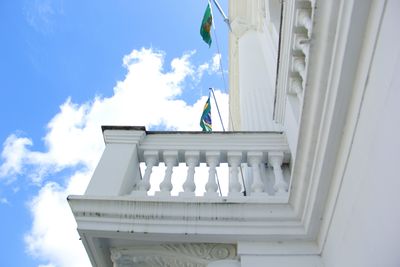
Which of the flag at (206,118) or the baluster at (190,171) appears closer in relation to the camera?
the baluster at (190,171)

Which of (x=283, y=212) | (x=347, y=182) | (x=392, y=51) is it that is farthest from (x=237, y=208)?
(x=392, y=51)

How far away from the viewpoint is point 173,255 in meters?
4.14

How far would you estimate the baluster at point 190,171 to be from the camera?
178 inches

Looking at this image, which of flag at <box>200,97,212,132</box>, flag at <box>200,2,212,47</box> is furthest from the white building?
flag at <box>200,2,212,47</box>

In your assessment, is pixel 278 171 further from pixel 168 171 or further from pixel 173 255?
pixel 173 255

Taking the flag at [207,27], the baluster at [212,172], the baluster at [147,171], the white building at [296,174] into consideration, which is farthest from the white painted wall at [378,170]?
the flag at [207,27]

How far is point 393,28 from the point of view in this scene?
7.59 feet

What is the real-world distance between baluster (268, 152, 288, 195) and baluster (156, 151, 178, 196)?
1.08 metres

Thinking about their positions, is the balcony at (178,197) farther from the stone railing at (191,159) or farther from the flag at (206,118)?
the flag at (206,118)

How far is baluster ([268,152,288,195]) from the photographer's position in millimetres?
4543

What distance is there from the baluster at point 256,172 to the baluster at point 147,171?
3.51 ft

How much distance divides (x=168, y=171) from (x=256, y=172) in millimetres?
961

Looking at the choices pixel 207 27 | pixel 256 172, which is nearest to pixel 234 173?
pixel 256 172

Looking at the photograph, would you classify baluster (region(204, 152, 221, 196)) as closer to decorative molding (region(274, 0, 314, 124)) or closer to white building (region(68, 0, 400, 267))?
white building (region(68, 0, 400, 267))
